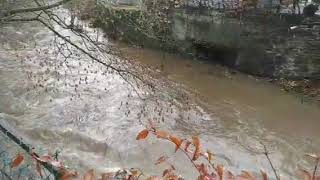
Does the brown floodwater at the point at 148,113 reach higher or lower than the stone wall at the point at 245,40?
lower

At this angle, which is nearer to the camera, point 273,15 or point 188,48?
point 273,15

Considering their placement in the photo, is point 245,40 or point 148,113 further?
point 245,40

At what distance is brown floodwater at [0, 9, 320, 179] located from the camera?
9930mm

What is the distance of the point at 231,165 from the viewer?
973cm

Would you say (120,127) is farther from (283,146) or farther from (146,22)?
(283,146)

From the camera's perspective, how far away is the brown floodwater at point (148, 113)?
391 inches

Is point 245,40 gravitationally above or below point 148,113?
above

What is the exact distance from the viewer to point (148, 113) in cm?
1216

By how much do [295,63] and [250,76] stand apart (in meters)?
1.59

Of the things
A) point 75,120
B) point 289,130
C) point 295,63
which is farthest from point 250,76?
point 75,120

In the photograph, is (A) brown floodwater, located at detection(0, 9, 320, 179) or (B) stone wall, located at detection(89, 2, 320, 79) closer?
(A) brown floodwater, located at detection(0, 9, 320, 179)

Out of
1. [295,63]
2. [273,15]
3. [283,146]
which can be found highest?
[273,15]

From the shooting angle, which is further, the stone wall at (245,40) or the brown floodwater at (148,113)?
the stone wall at (245,40)

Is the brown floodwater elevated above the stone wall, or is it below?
below
